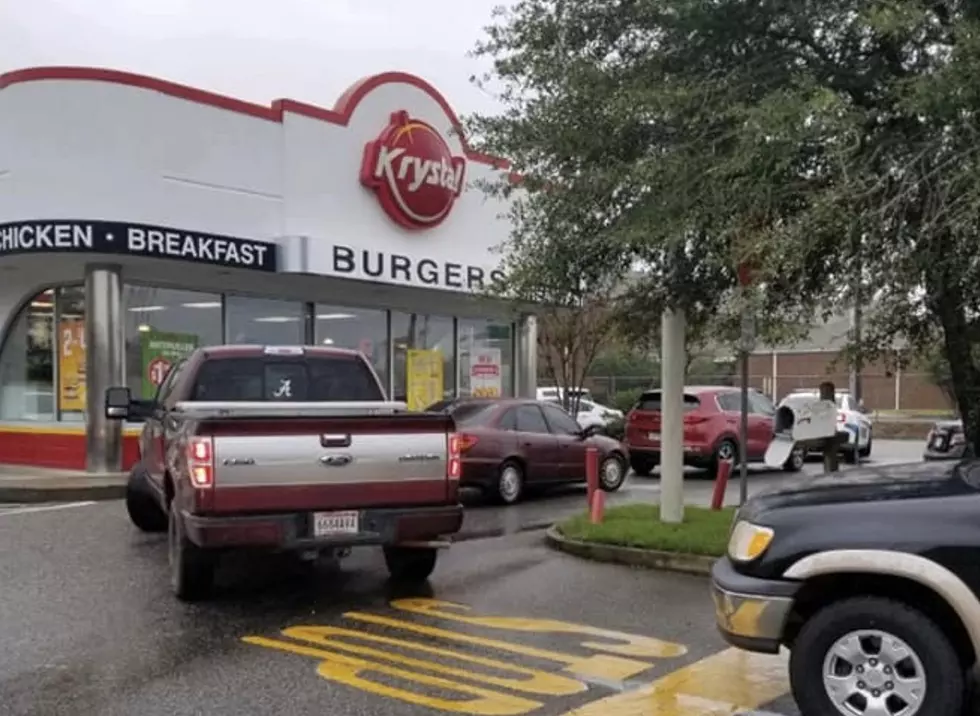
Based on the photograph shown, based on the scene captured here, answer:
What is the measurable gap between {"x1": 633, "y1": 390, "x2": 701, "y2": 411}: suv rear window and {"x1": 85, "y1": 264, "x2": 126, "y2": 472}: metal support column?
898cm

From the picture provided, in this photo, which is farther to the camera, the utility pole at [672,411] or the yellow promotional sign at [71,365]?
the yellow promotional sign at [71,365]

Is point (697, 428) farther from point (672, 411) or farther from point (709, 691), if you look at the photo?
point (709, 691)

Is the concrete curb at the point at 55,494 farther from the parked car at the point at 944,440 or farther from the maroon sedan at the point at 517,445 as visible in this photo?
the parked car at the point at 944,440

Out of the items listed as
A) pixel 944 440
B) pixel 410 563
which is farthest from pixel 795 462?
pixel 410 563

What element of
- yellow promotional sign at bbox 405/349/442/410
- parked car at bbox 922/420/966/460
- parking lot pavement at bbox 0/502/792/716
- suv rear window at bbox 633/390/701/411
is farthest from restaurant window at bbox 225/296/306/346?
parked car at bbox 922/420/966/460

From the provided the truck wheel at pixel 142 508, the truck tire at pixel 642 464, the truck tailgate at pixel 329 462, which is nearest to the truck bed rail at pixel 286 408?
the truck tailgate at pixel 329 462

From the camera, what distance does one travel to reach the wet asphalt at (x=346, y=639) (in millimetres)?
5621

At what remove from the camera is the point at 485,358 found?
23.0m

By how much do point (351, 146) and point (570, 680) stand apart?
14574mm

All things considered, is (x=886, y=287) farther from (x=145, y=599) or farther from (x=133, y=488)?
(x=133, y=488)

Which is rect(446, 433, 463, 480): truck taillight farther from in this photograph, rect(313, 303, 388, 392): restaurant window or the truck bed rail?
rect(313, 303, 388, 392): restaurant window

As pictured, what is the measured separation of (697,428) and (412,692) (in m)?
13.9

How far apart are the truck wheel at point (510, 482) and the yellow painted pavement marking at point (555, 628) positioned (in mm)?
6529

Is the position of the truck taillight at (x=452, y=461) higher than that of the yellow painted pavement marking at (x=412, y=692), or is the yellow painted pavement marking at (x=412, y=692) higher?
the truck taillight at (x=452, y=461)
